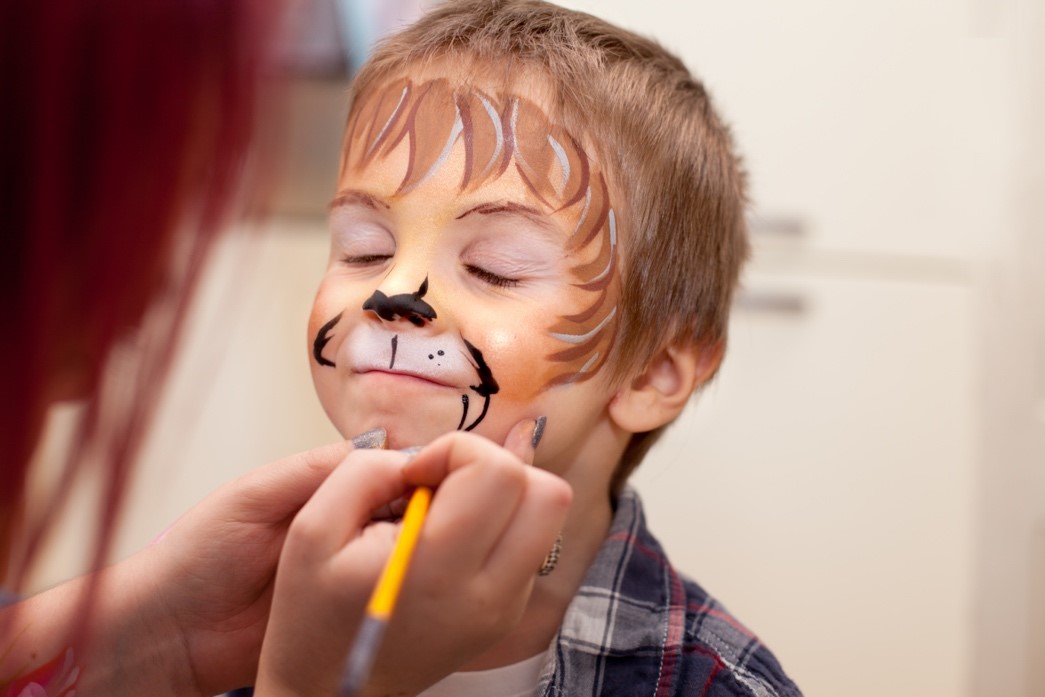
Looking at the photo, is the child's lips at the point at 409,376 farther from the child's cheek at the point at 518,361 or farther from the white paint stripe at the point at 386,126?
the white paint stripe at the point at 386,126

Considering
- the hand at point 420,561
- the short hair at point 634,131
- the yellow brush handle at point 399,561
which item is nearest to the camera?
the yellow brush handle at point 399,561

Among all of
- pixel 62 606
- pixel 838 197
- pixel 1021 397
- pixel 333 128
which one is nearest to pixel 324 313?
pixel 62 606

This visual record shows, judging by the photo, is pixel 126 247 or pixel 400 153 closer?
pixel 126 247

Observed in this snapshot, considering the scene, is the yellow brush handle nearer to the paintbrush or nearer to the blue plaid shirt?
the paintbrush

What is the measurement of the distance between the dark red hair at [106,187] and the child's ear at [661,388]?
1.82 ft

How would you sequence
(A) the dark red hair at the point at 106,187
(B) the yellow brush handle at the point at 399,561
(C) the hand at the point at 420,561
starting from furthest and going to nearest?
(C) the hand at the point at 420,561
(B) the yellow brush handle at the point at 399,561
(A) the dark red hair at the point at 106,187

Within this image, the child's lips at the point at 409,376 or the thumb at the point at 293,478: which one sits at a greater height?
the child's lips at the point at 409,376

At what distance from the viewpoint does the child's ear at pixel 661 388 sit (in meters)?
0.83

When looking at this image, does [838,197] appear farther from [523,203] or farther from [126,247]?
[126,247]

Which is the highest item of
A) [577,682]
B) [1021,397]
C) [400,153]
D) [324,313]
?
[400,153]

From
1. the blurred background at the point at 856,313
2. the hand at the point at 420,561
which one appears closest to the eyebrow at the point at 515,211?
the hand at the point at 420,561

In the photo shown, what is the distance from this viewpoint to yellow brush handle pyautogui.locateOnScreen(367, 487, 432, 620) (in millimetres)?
403

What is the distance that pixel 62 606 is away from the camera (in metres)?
0.70

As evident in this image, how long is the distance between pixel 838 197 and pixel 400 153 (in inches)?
33.4
